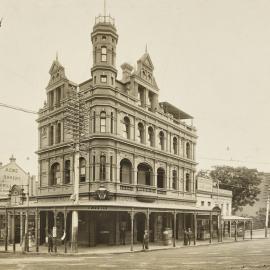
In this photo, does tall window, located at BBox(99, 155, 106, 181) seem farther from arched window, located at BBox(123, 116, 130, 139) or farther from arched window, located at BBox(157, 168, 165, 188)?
arched window, located at BBox(157, 168, 165, 188)

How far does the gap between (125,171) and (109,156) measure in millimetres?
3123

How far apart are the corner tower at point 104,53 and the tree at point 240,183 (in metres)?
39.4

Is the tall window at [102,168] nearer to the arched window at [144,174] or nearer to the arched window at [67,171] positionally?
the arched window at [67,171]

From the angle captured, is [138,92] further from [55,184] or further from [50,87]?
[55,184]

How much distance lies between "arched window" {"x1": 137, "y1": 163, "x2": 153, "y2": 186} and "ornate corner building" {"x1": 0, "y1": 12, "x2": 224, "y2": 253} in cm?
9

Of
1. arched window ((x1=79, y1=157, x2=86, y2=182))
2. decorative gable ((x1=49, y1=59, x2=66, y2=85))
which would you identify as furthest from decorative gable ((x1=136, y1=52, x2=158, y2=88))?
arched window ((x1=79, y1=157, x2=86, y2=182))

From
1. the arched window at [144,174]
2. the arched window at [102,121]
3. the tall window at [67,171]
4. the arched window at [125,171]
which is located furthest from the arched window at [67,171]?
the arched window at [144,174]

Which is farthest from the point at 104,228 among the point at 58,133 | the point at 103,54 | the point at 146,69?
the point at 146,69

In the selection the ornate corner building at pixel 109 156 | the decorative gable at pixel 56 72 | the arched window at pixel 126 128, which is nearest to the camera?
the ornate corner building at pixel 109 156

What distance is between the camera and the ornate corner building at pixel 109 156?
100 ft

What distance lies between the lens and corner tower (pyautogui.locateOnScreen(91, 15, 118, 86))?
107 feet

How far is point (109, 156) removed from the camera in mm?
31672

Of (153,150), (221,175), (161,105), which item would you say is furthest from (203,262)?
(221,175)

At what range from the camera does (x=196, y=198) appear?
4434 centimetres
